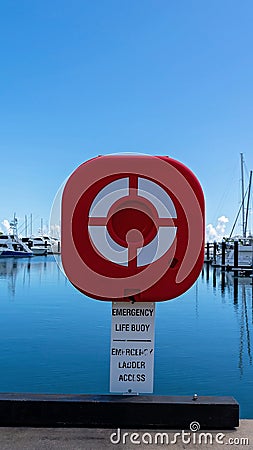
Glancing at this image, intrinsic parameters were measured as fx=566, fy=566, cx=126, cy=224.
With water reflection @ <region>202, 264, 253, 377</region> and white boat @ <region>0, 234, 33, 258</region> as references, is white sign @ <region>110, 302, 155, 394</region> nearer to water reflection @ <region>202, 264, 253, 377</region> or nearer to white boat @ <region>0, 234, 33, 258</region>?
water reflection @ <region>202, 264, 253, 377</region>

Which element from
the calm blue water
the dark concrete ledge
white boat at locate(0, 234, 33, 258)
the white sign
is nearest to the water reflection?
the calm blue water

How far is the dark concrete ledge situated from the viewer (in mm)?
2627

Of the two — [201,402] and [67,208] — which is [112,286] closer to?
[67,208]

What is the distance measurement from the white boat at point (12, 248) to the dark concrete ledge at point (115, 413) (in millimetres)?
57199

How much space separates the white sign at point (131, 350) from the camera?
2863 mm

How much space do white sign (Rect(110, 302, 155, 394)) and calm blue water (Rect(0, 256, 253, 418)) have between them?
3.23m

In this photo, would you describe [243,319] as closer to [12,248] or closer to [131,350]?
[131,350]

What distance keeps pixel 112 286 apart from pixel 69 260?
0.81ft

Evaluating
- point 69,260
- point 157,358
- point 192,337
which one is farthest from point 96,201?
point 192,337

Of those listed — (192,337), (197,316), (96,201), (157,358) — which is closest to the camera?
(96,201)

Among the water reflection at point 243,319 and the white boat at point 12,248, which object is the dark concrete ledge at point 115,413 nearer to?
the water reflection at point 243,319

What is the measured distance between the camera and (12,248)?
61656mm

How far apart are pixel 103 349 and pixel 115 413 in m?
5.68

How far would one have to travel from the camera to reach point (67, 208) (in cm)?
279
